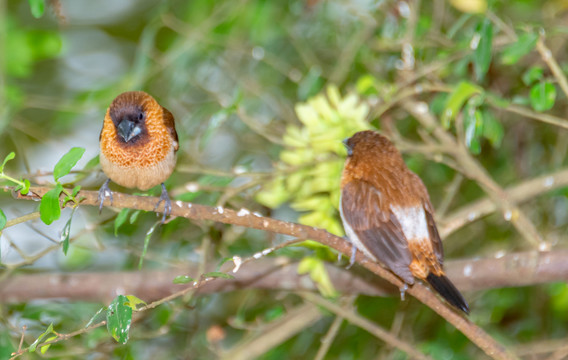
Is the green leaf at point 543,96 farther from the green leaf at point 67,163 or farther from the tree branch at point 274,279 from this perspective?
the green leaf at point 67,163

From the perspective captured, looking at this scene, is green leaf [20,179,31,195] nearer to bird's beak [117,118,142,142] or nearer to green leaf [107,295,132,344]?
green leaf [107,295,132,344]

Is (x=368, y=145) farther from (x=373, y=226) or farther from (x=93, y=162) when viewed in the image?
(x=93, y=162)

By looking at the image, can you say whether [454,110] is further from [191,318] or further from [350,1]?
[191,318]

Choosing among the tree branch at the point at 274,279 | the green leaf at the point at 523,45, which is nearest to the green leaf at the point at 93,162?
the tree branch at the point at 274,279

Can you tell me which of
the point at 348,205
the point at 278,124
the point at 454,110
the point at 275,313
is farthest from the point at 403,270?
the point at 278,124

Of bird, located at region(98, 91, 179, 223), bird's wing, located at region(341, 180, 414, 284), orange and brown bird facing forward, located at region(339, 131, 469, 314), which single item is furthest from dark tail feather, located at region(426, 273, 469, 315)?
bird, located at region(98, 91, 179, 223)
